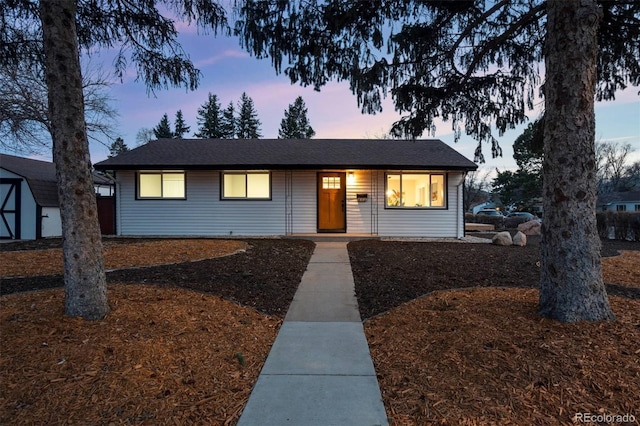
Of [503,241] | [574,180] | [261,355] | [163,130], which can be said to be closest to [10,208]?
[261,355]

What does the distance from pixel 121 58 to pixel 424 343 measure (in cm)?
599

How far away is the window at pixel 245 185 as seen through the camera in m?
12.5

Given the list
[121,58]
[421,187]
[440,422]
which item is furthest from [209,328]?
[421,187]

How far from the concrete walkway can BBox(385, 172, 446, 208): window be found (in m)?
8.03

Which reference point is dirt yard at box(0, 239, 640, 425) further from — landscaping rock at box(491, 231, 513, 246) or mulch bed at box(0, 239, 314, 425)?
landscaping rock at box(491, 231, 513, 246)

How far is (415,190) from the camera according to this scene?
12.4 metres

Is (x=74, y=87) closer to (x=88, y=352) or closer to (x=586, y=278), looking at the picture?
(x=88, y=352)

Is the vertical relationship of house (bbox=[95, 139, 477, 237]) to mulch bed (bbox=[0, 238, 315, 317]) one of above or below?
above

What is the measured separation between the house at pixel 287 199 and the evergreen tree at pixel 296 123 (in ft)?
108

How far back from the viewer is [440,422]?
216cm

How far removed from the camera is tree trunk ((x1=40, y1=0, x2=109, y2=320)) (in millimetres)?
3266

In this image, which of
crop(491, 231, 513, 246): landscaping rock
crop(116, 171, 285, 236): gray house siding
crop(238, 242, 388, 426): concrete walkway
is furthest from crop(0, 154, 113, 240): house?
crop(491, 231, 513, 246): landscaping rock

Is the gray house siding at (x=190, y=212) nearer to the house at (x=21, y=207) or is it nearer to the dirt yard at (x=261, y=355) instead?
the house at (x=21, y=207)

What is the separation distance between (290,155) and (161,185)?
4.82 metres
